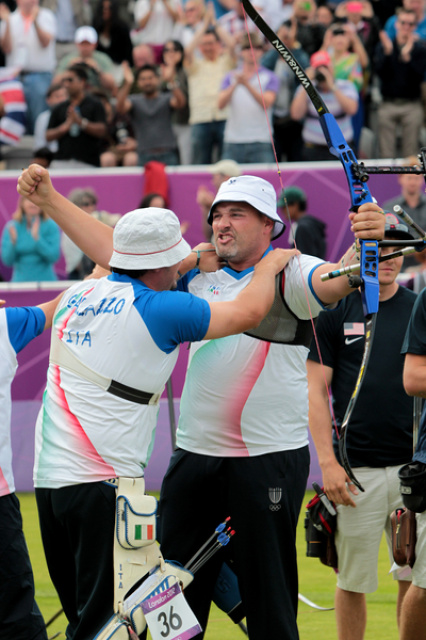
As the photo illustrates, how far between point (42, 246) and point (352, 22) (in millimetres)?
4942

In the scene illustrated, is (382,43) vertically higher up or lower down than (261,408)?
higher up

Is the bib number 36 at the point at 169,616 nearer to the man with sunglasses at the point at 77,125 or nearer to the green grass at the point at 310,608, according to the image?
the green grass at the point at 310,608

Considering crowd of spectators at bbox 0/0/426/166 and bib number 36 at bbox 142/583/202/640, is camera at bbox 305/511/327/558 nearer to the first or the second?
bib number 36 at bbox 142/583/202/640

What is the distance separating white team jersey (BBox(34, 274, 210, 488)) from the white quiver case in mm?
109

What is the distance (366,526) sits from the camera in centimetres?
456

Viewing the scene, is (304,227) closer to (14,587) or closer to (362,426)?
(362,426)

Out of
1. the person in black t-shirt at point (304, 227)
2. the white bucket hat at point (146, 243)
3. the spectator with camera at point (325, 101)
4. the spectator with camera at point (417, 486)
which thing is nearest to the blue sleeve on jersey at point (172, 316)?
the white bucket hat at point (146, 243)

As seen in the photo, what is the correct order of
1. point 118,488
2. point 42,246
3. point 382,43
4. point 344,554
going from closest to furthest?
point 118,488, point 344,554, point 42,246, point 382,43

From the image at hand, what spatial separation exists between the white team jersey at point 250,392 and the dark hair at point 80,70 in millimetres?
8154

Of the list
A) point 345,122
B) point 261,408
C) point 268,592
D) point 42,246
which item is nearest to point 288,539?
point 268,592

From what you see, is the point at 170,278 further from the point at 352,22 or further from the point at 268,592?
the point at 352,22

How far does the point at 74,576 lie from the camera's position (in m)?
3.61

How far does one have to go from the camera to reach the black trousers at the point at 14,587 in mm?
3721

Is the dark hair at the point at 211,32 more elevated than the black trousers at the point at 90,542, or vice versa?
the dark hair at the point at 211,32
